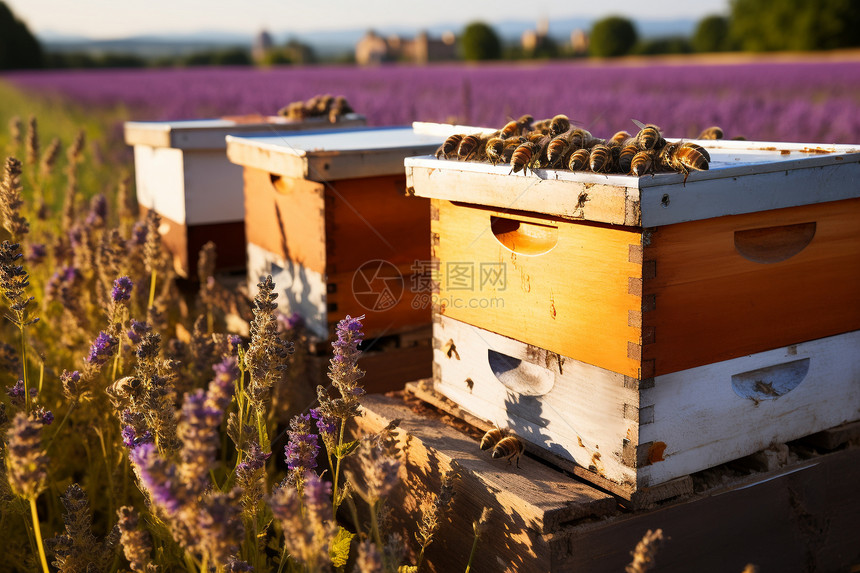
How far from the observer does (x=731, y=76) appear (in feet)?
63.5

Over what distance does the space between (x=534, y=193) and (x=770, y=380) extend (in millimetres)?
928

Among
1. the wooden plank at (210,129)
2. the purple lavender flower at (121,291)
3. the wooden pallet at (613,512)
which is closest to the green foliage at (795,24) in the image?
the wooden plank at (210,129)

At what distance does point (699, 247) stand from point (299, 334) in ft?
5.75

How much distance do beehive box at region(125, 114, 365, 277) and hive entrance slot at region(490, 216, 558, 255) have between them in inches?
88.6

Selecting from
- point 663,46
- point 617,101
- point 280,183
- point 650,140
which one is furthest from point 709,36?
point 650,140

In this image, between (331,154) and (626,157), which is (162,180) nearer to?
(331,154)

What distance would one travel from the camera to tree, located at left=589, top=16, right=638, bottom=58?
7750cm

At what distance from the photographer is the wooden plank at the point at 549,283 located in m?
2.07

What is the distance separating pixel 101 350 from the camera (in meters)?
2.35

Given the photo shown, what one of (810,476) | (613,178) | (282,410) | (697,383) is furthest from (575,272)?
(282,410)

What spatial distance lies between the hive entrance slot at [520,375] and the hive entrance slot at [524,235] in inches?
13.9

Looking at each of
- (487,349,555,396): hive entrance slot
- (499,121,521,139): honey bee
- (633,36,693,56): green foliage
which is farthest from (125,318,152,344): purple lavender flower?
(633,36,693,56): green foliage

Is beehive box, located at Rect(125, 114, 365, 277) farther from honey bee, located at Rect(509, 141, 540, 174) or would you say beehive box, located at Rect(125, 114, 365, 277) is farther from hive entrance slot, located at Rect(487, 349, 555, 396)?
honey bee, located at Rect(509, 141, 540, 174)

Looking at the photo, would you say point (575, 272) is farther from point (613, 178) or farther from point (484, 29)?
point (484, 29)
